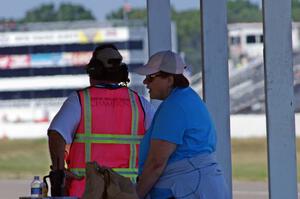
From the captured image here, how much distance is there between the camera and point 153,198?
4.90 meters

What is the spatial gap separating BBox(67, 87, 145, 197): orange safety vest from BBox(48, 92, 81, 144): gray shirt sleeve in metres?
0.03

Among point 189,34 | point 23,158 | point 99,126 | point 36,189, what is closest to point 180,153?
point 36,189

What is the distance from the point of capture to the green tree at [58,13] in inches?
2876

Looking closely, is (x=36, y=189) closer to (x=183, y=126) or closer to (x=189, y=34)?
(x=183, y=126)

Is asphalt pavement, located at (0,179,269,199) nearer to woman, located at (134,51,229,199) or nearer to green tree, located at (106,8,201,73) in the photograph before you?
woman, located at (134,51,229,199)

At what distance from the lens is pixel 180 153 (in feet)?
16.0

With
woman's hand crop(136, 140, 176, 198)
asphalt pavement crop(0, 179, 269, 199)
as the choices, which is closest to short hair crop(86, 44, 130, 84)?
woman's hand crop(136, 140, 176, 198)

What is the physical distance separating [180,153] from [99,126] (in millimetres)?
904

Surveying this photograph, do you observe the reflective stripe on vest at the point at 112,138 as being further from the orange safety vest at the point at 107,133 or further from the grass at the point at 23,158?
the grass at the point at 23,158

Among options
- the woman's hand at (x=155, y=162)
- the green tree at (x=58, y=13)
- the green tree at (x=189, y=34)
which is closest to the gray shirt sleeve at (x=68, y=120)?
the woman's hand at (x=155, y=162)

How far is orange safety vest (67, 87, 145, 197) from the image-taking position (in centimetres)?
565

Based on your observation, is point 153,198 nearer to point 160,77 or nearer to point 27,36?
point 160,77

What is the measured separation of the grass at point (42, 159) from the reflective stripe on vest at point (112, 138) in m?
23.8

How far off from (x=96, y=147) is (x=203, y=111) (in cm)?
93
